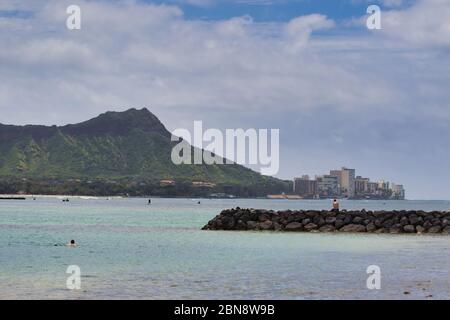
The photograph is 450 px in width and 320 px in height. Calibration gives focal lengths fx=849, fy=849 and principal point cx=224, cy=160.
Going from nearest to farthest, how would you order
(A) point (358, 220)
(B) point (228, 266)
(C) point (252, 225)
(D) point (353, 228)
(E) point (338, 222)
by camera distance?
(B) point (228, 266), (D) point (353, 228), (E) point (338, 222), (A) point (358, 220), (C) point (252, 225)

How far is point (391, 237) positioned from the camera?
60406mm

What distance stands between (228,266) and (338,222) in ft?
96.8

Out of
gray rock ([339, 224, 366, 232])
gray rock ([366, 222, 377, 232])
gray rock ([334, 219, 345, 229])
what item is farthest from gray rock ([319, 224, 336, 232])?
gray rock ([366, 222, 377, 232])

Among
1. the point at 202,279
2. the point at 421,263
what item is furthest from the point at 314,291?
the point at 421,263

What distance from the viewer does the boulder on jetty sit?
214 ft

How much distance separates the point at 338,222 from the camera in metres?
66.6

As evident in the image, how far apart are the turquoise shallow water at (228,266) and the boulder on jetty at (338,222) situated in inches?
132

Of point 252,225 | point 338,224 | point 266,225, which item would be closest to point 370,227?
point 338,224

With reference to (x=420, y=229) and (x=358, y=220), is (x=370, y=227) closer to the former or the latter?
(x=358, y=220)

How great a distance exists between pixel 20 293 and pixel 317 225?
41110 mm

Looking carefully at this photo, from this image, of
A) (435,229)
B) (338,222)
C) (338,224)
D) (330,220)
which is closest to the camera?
(435,229)

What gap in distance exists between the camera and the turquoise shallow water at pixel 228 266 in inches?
1128

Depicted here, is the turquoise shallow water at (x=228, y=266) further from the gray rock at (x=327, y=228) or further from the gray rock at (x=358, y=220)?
the gray rock at (x=358, y=220)
